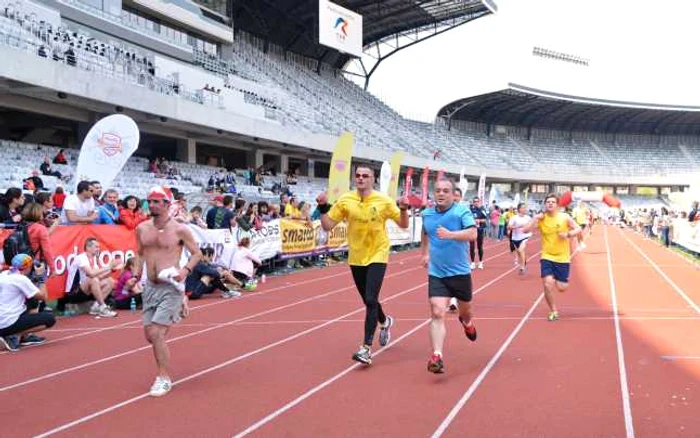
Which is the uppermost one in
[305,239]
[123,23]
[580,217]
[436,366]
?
[123,23]

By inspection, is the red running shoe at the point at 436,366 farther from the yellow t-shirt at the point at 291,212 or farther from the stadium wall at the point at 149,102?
the stadium wall at the point at 149,102

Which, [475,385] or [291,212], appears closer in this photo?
[475,385]

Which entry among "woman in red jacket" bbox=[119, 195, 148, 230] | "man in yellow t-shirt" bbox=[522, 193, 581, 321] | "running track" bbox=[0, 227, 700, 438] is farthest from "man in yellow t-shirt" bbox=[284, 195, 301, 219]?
"man in yellow t-shirt" bbox=[522, 193, 581, 321]

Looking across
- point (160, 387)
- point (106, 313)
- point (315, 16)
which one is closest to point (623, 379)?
point (160, 387)

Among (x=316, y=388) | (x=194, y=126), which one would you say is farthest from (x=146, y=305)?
(x=194, y=126)

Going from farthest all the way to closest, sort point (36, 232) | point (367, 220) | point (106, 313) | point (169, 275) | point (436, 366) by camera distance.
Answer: point (106, 313), point (36, 232), point (367, 220), point (436, 366), point (169, 275)

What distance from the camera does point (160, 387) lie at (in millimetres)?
5355

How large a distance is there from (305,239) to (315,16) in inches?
1416

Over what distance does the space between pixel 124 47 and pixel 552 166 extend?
57841 mm

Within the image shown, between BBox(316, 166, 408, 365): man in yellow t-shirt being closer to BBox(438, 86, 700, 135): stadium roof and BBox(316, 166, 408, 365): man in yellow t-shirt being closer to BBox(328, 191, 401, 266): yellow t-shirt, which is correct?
BBox(328, 191, 401, 266): yellow t-shirt

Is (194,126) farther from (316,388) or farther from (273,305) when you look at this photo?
(316,388)

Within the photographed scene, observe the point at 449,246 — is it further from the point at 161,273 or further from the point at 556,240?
the point at 556,240

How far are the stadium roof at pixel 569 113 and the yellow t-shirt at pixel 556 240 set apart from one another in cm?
5670

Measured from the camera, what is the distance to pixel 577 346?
23.7 ft
